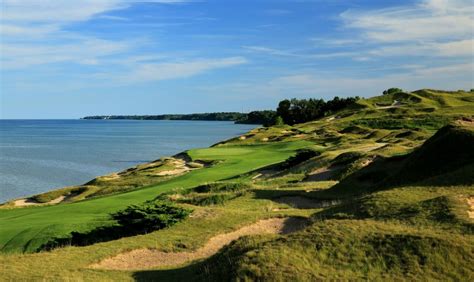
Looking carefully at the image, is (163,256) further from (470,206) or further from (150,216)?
(470,206)

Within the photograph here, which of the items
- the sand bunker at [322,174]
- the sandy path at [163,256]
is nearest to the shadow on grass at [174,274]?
Result: the sandy path at [163,256]

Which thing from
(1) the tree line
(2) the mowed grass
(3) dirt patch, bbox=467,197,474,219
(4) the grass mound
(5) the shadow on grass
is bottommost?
(2) the mowed grass

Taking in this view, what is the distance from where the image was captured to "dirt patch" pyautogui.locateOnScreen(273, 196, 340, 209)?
79.1 ft

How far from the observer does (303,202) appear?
82.3ft

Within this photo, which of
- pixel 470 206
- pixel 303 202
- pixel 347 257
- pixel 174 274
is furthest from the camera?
pixel 303 202

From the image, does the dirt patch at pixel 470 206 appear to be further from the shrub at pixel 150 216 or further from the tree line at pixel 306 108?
the tree line at pixel 306 108

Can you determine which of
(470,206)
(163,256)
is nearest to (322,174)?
(470,206)

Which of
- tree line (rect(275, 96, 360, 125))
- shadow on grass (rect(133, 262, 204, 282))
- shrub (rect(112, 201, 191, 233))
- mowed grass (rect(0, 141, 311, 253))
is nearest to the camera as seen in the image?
shadow on grass (rect(133, 262, 204, 282))

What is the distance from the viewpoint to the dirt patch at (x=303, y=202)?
24.1m

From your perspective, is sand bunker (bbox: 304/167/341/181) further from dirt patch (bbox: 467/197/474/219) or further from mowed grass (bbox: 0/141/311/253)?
dirt patch (bbox: 467/197/474/219)

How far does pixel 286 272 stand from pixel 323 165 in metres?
27.4

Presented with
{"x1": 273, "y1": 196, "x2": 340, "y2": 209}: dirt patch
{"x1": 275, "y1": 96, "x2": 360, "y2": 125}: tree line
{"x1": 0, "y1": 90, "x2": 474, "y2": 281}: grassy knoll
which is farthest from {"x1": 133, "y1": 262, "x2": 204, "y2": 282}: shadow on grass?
{"x1": 275, "y1": 96, "x2": 360, "y2": 125}: tree line

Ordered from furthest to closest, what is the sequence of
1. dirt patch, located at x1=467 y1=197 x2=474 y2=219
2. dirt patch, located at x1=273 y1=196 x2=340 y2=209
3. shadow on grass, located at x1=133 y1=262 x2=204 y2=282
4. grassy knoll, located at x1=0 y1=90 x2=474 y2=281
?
dirt patch, located at x1=273 y1=196 x2=340 y2=209
dirt patch, located at x1=467 y1=197 x2=474 y2=219
shadow on grass, located at x1=133 y1=262 x2=204 y2=282
grassy knoll, located at x1=0 y1=90 x2=474 y2=281

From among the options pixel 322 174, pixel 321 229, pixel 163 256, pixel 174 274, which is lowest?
pixel 163 256
